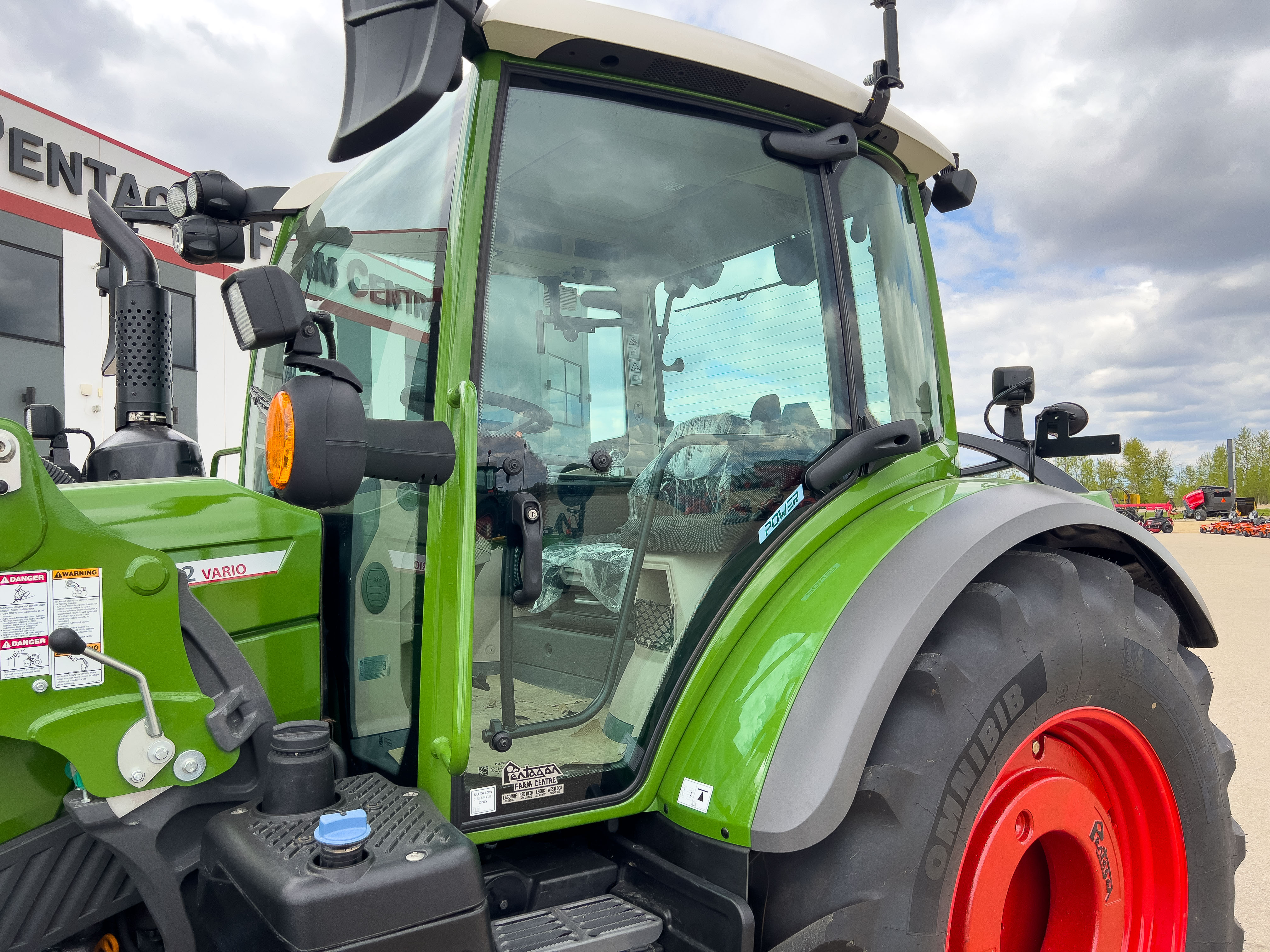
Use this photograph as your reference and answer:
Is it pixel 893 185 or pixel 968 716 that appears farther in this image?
pixel 893 185

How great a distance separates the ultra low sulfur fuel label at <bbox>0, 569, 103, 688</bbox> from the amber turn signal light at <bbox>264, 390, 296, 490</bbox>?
393mm

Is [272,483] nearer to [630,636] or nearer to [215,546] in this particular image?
[215,546]

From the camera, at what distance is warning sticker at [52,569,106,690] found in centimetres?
141

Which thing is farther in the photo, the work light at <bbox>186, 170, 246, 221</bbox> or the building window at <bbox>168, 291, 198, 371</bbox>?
the building window at <bbox>168, 291, 198, 371</bbox>

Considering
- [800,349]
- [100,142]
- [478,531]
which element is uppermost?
[100,142]

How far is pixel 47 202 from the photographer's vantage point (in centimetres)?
1251

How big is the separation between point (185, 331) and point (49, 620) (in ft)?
48.0

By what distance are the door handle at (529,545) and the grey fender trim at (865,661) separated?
0.55 metres

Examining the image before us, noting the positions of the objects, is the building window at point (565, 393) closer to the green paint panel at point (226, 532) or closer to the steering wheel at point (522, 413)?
the steering wheel at point (522, 413)

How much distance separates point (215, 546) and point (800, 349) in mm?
1338

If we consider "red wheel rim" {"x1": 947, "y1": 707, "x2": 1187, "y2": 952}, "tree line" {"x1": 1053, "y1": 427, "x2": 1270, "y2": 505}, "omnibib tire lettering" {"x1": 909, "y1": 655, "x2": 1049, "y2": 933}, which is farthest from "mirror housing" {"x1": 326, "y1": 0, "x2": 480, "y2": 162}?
"tree line" {"x1": 1053, "y1": 427, "x2": 1270, "y2": 505}

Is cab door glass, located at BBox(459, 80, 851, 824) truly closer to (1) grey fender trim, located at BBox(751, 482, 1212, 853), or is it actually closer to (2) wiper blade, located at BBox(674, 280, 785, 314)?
(2) wiper blade, located at BBox(674, 280, 785, 314)

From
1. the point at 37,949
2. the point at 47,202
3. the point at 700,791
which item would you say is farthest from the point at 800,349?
the point at 47,202

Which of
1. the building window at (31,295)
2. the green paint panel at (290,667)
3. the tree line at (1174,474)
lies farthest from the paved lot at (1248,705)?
the tree line at (1174,474)
